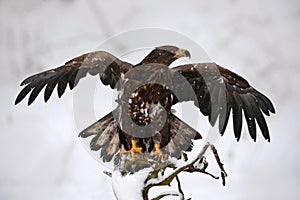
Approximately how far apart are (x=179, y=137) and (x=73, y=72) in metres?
0.25

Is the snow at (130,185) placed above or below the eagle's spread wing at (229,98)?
below

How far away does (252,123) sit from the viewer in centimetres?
91

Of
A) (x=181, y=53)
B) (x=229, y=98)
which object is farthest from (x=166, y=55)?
(x=229, y=98)

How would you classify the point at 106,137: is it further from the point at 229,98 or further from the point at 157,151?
the point at 229,98

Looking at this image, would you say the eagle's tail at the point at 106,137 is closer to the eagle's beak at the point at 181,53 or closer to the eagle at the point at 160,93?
the eagle at the point at 160,93

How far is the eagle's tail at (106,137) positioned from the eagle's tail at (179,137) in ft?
0.37

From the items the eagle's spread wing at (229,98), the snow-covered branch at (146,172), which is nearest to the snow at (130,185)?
the snow-covered branch at (146,172)

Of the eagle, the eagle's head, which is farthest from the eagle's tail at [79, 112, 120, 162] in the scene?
the eagle's head

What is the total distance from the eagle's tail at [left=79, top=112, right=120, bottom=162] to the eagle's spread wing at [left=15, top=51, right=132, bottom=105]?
10 cm

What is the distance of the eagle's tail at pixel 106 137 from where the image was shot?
1007 millimetres

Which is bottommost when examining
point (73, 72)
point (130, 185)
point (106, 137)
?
point (130, 185)

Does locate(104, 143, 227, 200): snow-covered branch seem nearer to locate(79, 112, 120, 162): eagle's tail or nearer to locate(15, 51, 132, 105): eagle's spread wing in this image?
locate(79, 112, 120, 162): eagle's tail

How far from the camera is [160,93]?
0.94 metres

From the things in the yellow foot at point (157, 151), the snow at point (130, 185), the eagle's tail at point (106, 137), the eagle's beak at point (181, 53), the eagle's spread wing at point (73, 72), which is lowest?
the snow at point (130, 185)
